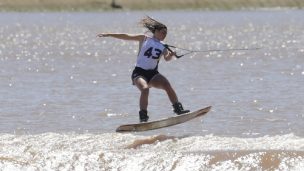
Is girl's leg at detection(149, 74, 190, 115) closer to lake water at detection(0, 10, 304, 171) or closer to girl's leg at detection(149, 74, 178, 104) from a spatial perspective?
girl's leg at detection(149, 74, 178, 104)

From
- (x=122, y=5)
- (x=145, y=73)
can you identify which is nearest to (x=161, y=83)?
(x=145, y=73)

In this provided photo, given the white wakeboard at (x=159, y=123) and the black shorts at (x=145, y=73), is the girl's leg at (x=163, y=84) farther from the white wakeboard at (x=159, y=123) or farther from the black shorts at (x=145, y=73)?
the white wakeboard at (x=159, y=123)

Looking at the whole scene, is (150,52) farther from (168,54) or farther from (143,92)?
(143,92)

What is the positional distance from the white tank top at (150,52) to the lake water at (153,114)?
1.06 meters

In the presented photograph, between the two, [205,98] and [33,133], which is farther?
[205,98]

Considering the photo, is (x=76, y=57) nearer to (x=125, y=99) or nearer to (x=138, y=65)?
(x=125, y=99)

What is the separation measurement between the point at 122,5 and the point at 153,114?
88.7 metres

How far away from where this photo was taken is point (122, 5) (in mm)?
106812

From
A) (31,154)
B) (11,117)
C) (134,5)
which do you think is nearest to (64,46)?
(11,117)

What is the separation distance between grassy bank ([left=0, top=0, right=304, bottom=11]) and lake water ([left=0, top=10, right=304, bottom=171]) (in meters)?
67.9

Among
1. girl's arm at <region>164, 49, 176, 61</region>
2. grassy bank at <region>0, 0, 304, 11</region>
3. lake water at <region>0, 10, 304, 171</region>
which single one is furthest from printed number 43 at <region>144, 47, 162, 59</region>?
grassy bank at <region>0, 0, 304, 11</region>

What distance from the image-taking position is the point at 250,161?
12305mm

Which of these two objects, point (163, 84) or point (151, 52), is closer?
point (151, 52)

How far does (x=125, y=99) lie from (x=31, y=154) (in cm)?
775
